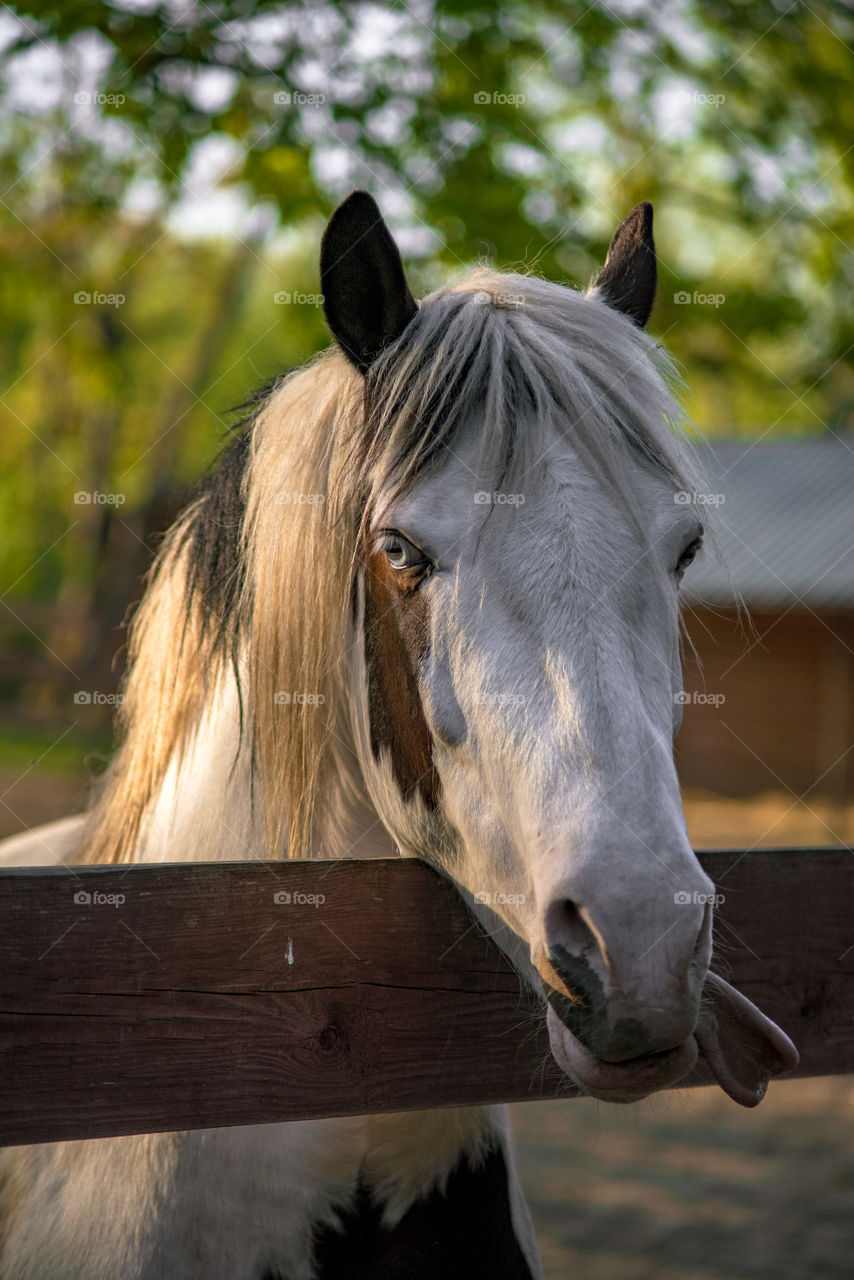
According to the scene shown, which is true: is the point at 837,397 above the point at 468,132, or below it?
below

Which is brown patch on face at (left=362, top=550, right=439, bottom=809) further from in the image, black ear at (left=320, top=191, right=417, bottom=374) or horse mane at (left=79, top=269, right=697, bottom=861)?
black ear at (left=320, top=191, right=417, bottom=374)

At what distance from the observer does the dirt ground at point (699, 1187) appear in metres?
4.34

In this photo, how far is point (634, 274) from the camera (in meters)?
2.02

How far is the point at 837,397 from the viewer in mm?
27047

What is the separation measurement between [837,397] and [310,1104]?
2854cm

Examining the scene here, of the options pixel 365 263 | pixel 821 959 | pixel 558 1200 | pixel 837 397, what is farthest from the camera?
pixel 837 397

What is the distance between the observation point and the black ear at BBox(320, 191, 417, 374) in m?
1.64

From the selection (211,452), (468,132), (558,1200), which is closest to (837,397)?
(468,132)

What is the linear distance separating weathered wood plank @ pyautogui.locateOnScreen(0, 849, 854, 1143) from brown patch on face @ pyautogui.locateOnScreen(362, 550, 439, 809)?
0.18 metres

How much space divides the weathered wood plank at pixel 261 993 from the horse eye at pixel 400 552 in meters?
0.47

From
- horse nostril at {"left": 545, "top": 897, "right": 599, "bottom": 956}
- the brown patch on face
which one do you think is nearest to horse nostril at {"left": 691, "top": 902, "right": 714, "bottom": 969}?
horse nostril at {"left": 545, "top": 897, "right": 599, "bottom": 956}

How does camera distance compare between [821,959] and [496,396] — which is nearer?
[496,396]

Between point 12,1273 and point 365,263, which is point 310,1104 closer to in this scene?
point 12,1273

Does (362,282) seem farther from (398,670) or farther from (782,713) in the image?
(782,713)
